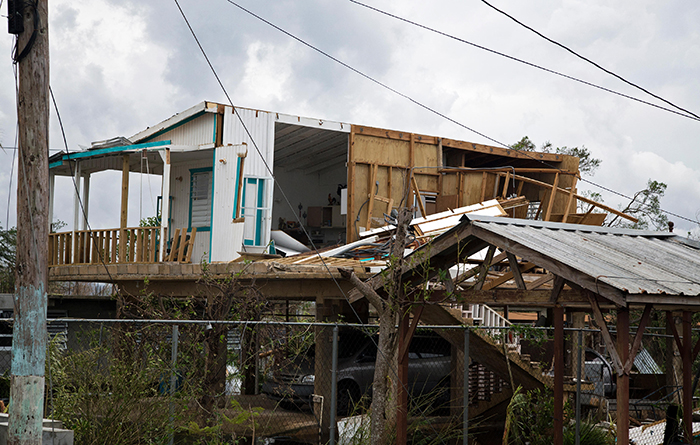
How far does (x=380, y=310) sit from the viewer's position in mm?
8469

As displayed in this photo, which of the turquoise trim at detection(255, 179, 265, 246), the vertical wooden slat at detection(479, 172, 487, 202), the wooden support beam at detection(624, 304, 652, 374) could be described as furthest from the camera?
the vertical wooden slat at detection(479, 172, 487, 202)

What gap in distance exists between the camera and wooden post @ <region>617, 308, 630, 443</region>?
6.54 m

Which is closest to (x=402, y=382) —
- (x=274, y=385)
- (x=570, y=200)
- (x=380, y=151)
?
(x=274, y=385)

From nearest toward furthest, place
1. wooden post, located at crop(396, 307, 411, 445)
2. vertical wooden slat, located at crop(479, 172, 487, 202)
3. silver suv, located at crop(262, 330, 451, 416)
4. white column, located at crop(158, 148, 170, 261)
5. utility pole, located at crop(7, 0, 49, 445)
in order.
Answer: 1. utility pole, located at crop(7, 0, 49, 445)
2. wooden post, located at crop(396, 307, 411, 445)
3. silver suv, located at crop(262, 330, 451, 416)
4. white column, located at crop(158, 148, 170, 261)
5. vertical wooden slat, located at crop(479, 172, 487, 202)

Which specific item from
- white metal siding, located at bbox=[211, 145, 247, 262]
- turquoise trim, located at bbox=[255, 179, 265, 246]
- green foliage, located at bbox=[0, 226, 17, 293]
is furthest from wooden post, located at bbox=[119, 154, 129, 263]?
green foliage, located at bbox=[0, 226, 17, 293]

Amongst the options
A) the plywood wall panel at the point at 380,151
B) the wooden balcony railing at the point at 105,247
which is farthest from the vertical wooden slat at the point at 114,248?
the plywood wall panel at the point at 380,151

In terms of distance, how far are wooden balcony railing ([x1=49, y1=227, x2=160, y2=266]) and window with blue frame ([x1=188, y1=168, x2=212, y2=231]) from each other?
1.33 m

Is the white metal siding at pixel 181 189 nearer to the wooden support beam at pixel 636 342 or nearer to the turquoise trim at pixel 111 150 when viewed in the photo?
the turquoise trim at pixel 111 150

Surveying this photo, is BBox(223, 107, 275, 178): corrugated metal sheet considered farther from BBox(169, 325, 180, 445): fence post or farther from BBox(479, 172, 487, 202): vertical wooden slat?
BBox(169, 325, 180, 445): fence post

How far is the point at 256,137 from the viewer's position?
16.0 m

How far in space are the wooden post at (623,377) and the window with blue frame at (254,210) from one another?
410 inches

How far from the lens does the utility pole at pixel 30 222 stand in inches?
261

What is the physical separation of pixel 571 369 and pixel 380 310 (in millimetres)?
10452

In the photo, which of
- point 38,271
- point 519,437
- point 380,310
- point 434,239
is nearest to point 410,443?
point 519,437
